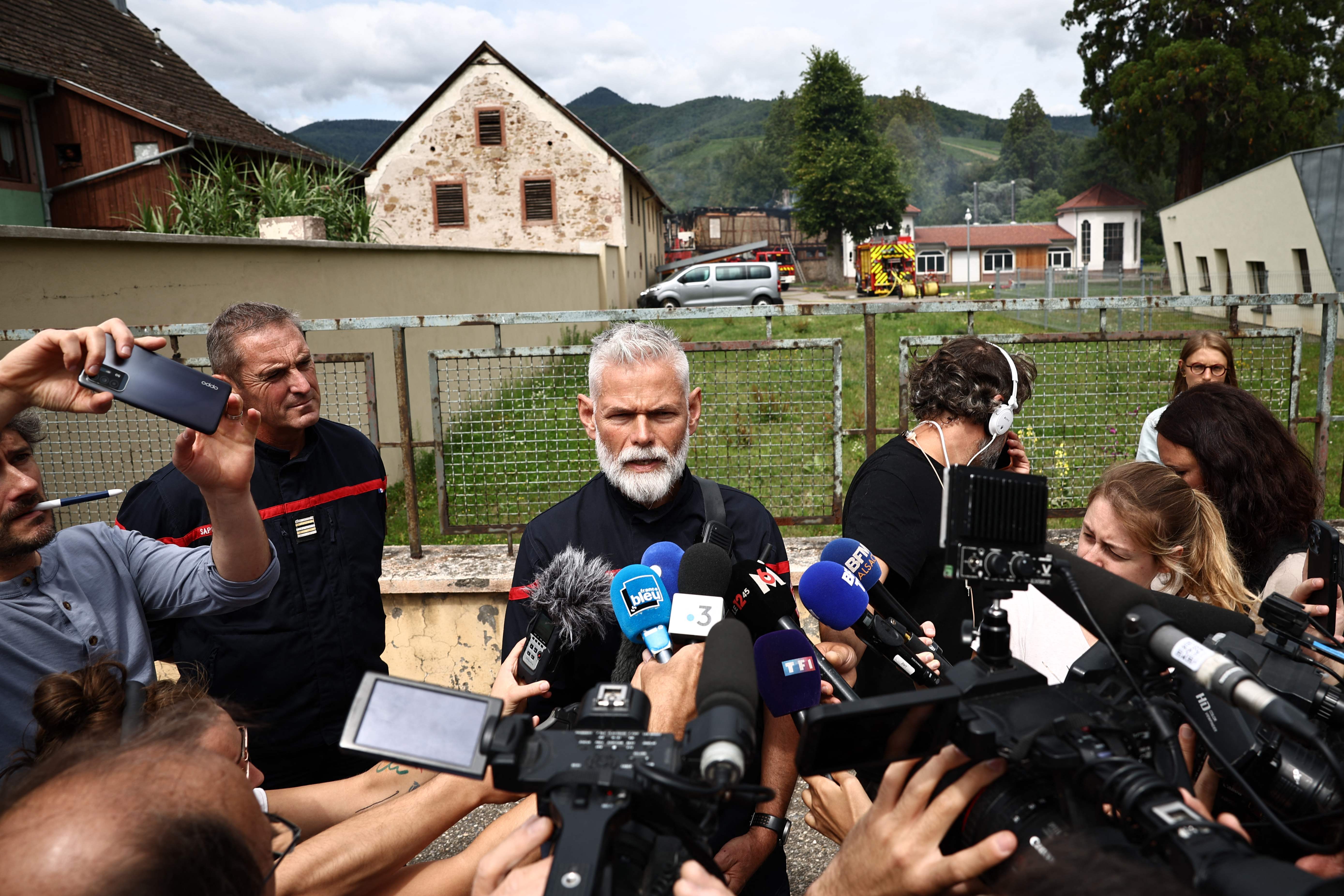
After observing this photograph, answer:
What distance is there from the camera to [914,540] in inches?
114

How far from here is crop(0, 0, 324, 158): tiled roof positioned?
19859 mm

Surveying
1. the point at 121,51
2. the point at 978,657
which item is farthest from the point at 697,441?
the point at 121,51

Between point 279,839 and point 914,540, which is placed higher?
point 914,540

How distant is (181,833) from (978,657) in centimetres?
121

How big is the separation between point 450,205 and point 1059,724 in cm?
3610

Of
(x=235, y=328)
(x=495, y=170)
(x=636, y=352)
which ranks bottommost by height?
(x=636, y=352)

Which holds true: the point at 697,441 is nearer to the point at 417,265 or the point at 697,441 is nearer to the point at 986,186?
the point at 417,265

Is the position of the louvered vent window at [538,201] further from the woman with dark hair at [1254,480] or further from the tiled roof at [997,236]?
the tiled roof at [997,236]

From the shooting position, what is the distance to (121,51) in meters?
23.4

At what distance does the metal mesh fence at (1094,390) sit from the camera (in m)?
4.64

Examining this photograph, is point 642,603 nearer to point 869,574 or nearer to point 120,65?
point 869,574

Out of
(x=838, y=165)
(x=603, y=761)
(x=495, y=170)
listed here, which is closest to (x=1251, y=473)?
(x=603, y=761)

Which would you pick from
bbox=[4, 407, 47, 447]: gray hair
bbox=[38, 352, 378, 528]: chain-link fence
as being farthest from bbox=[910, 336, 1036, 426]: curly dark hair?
bbox=[38, 352, 378, 528]: chain-link fence

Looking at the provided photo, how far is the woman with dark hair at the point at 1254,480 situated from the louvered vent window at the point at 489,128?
34245 millimetres
